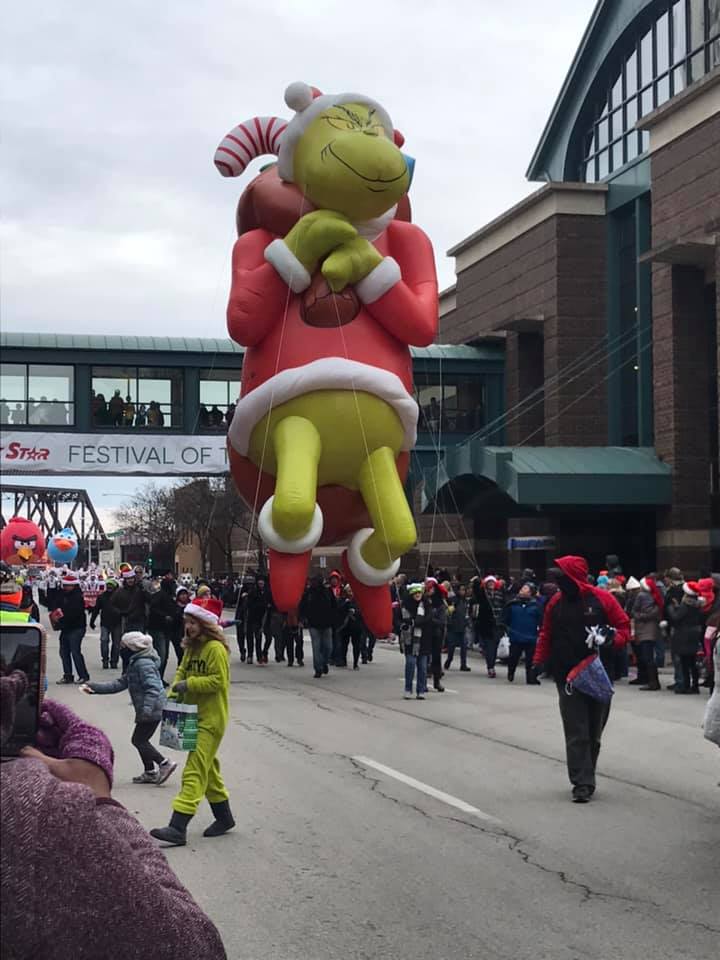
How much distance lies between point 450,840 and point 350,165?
430 centimetres

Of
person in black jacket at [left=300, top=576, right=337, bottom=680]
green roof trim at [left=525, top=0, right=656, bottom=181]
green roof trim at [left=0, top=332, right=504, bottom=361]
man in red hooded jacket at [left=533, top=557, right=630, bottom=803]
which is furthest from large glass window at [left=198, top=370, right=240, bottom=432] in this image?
man in red hooded jacket at [left=533, top=557, right=630, bottom=803]

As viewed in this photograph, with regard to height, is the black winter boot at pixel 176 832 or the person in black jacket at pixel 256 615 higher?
the person in black jacket at pixel 256 615

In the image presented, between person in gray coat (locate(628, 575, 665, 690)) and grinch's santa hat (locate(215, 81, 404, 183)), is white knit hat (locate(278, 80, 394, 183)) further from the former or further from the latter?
person in gray coat (locate(628, 575, 665, 690))

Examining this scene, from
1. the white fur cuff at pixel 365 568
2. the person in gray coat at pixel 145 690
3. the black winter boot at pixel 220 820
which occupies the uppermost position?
the white fur cuff at pixel 365 568

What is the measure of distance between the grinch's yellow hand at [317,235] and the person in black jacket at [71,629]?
1170 centimetres

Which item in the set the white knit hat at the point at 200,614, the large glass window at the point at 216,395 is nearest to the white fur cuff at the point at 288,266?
the white knit hat at the point at 200,614

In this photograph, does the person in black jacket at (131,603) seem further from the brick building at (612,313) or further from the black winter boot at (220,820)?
the black winter boot at (220,820)

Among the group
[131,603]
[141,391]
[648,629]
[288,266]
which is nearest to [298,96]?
[288,266]

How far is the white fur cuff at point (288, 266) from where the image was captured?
7492 mm

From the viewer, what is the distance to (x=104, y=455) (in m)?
29.1

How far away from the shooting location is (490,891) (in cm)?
653

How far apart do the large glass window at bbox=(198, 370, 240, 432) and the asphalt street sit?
1736cm

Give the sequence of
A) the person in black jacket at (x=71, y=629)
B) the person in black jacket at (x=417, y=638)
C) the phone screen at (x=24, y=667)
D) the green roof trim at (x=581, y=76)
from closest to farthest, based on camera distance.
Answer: the phone screen at (x=24, y=667)
the person in black jacket at (x=417, y=638)
the person in black jacket at (x=71, y=629)
the green roof trim at (x=581, y=76)

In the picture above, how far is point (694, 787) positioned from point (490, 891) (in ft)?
12.8
